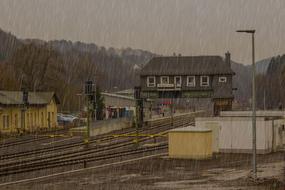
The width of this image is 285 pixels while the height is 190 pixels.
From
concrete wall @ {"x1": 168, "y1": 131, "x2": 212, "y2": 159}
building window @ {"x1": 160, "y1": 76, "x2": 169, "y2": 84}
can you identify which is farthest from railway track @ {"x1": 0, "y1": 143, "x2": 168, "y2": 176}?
building window @ {"x1": 160, "y1": 76, "x2": 169, "y2": 84}

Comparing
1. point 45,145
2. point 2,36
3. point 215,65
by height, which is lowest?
point 45,145

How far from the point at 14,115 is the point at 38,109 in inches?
194

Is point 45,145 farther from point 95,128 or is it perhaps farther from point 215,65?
point 215,65

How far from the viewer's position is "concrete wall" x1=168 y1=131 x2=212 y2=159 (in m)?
30.5

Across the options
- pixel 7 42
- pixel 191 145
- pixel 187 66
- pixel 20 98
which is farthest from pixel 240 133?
pixel 7 42

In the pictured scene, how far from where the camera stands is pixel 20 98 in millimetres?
53219

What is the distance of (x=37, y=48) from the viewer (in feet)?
271

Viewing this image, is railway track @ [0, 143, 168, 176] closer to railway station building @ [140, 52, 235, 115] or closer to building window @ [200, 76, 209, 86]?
railway station building @ [140, 52, 235, 115]

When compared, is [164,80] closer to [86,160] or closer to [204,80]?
[204,80]

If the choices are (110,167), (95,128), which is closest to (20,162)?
(110,167)

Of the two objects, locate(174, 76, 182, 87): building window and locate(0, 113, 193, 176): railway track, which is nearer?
locate(0, 113, 193, 176): railway track

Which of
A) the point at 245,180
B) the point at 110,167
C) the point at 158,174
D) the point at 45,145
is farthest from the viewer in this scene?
the point at 45,145

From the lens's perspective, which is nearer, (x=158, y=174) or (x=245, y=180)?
(x=245, y=180)

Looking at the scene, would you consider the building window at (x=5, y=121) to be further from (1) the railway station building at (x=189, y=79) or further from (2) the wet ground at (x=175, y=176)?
(2) the wet ground at (x=175, y=176)
